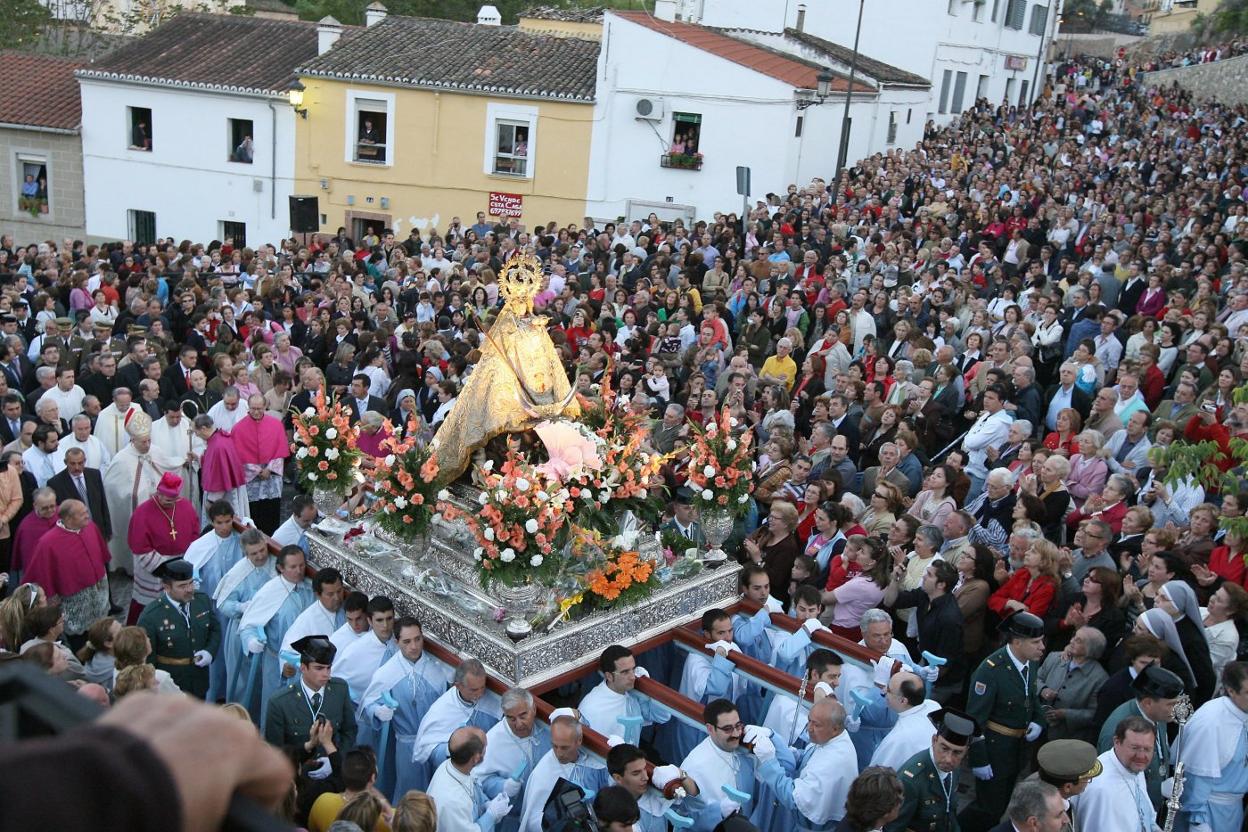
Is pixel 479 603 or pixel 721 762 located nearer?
pixel 721 762

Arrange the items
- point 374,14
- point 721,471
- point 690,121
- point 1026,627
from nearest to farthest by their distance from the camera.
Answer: point 1026,627 → point 721,471 → point 690,121 → point 374,14

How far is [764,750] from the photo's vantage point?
6453 mm

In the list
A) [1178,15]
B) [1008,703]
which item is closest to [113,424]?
[1008,703]

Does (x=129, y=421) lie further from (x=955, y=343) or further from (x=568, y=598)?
Result: (x=955, y=343)

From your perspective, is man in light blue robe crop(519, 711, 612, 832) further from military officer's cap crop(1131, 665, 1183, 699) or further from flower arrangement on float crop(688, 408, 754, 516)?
military officer's cap crop(1131, 665, 1183, 699)

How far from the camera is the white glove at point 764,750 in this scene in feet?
21.2

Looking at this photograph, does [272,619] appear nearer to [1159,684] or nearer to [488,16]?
[1159,684]

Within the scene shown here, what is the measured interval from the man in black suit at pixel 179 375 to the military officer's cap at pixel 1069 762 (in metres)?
9.42

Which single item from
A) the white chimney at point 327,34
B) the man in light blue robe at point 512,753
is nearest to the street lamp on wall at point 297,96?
the white chimney at point 327,34

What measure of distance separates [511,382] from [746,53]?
20682 mm

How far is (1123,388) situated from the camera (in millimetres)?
10617

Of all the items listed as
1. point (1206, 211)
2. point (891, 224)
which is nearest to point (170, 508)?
point (891, 224)

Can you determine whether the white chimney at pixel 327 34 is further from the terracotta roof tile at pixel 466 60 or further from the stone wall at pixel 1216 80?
the stone wall at pixel 1216 80

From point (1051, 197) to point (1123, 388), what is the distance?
447 inches
